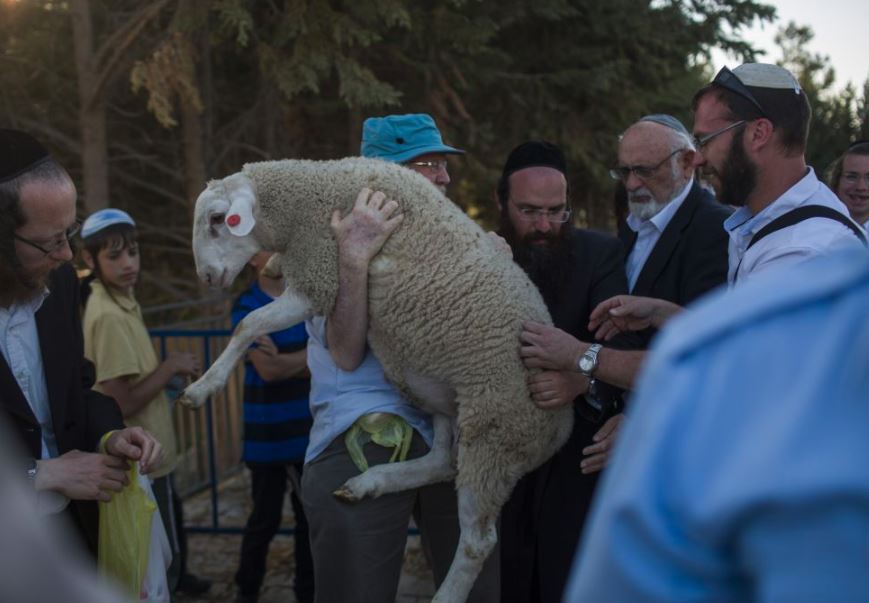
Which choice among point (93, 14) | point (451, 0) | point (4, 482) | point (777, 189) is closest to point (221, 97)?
point (93, 14)

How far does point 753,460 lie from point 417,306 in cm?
191

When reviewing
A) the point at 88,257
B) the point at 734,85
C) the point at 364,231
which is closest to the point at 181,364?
the point at 88,257

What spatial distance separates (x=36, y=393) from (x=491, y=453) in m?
1.43

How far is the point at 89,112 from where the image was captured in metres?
7.14

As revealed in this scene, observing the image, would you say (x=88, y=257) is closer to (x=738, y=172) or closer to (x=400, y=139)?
(x=400, y=139)

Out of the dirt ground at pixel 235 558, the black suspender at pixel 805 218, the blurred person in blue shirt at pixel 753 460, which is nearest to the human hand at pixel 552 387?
the black suspender at pixel 805 218

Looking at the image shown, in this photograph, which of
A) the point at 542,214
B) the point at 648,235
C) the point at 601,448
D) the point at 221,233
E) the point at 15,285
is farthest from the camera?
the point at 648,235

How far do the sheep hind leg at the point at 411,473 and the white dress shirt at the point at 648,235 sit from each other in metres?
1.01

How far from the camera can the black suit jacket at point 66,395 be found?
2.25m

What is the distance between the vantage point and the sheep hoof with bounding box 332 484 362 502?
2.51m

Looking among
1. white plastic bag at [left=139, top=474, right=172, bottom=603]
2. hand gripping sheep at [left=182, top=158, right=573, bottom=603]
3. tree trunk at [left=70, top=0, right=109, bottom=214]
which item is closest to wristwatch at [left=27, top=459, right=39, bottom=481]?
white plastic bag at [left=139, top=474, right=172, bottom=603]

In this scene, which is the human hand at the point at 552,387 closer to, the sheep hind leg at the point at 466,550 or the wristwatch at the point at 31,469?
the sheep hind leg at the point at 466,550

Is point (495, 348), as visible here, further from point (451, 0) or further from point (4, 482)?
point (451, 0)

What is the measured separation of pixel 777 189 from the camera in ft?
7.89
